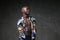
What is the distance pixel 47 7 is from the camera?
2818mm

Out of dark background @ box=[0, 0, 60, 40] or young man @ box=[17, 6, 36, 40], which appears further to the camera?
dark background @ box=[0, 0, 60, 40]

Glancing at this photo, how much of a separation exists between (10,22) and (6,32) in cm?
14

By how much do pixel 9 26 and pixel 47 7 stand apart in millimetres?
537

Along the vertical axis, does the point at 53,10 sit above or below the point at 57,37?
above

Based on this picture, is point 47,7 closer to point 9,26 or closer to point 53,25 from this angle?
point 53,25

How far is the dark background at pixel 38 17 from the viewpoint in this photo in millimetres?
2785

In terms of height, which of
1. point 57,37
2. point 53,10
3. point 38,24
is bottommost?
point 57,37

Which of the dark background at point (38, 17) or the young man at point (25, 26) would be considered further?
the dark background at point (38, 17)

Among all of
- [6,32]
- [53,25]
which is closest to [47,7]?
[53,25]

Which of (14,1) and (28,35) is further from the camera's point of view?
Result: (14,1)

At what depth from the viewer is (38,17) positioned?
2.81 metres

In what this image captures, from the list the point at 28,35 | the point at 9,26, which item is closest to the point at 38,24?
the point at 9,26

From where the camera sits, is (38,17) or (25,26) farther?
(38,17)

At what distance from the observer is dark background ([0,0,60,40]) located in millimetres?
2785
